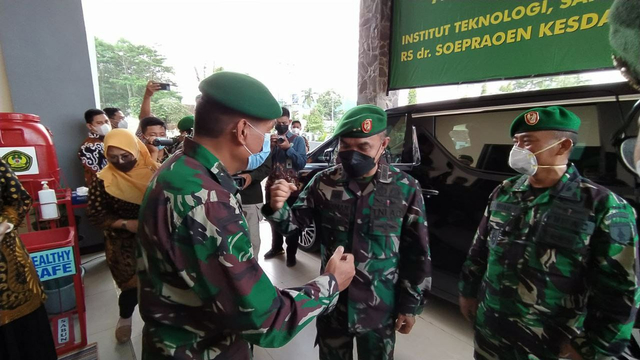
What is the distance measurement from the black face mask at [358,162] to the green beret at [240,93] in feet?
2.06

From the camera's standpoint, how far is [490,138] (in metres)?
2.26

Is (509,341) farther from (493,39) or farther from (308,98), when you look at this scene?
(308,98)

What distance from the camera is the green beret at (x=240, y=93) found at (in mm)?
757

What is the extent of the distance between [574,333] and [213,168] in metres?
1.45

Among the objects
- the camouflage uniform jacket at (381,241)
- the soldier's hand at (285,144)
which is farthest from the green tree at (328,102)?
the camouflage uniform jacket at (381,241)

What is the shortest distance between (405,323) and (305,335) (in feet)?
4.17

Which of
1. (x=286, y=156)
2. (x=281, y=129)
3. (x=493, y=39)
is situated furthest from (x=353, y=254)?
(x=493, y=39)

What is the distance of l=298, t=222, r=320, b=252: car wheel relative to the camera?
3737 mm

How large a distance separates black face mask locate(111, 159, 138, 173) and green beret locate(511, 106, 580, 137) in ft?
7.62

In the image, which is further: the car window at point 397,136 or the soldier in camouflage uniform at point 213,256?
the car window at point 397,136

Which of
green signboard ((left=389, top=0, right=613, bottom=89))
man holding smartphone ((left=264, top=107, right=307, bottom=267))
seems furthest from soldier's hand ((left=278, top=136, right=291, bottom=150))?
green signboard ((left=389, top=0, right=613, bottom=89))

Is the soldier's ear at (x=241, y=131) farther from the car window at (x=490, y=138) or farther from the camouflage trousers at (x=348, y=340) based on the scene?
the car window at (x=490, y=138)

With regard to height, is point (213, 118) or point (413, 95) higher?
point (413, 95)

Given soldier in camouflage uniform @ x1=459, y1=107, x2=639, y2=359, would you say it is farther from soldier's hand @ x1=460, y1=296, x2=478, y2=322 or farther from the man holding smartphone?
the man holding smartphone
